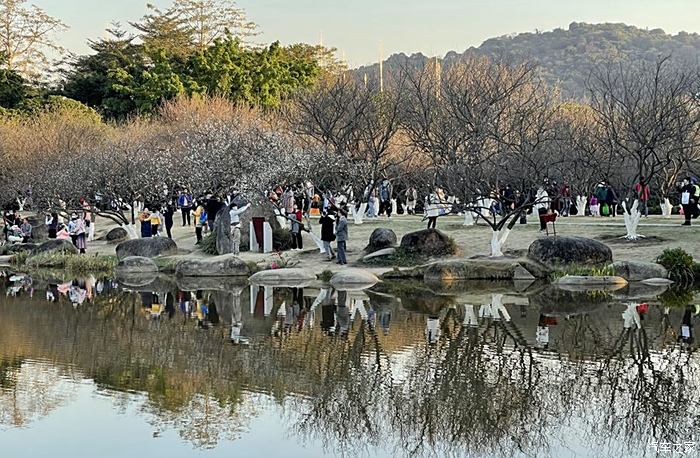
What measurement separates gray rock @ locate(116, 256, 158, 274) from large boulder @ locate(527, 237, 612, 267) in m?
11.6

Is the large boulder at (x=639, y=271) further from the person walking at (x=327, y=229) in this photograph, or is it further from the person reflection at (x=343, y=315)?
the person walking at (x=327, y=229)

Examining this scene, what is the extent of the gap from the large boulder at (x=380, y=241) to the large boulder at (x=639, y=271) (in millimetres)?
7331

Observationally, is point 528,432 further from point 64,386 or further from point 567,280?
point 567,280

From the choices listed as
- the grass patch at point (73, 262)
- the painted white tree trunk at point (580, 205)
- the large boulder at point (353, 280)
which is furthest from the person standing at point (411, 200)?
the large boulder at point (353, 280)

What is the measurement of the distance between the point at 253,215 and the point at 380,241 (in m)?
4.97

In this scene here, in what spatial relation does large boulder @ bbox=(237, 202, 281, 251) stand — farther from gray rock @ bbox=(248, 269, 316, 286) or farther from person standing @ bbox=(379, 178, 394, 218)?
person standing @ bbox=(379, 178, 394, 218)

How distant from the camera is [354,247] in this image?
31.2 metres

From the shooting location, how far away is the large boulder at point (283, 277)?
88.2 ft

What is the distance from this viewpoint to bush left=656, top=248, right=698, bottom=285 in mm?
24562

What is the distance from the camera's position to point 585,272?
24797mm

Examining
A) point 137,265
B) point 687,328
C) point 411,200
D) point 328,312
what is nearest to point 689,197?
point 687,328

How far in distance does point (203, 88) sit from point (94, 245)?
81.7 ft

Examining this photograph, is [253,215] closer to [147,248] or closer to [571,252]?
[147,248]

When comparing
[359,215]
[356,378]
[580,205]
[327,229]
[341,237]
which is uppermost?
[580,205]
